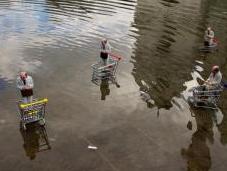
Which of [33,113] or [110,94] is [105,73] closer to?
[110,94]

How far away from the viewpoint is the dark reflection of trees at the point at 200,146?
1382 cm

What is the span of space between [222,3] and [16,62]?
117 feet

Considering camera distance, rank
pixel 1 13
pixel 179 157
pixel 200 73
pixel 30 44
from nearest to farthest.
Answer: pixel 179 157
pixel 200 73
pixel 30 44
pixel 1 13

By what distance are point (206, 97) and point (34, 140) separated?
9.42 m

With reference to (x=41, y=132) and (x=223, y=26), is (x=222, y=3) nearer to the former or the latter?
(x=223, y=26)

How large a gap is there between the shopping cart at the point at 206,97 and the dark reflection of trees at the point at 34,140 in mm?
8173

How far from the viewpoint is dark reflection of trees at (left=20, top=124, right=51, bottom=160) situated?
13.8 metres

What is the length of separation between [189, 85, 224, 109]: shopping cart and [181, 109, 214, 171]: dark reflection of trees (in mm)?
581

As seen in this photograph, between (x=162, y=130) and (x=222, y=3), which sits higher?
(x=222, y=3)

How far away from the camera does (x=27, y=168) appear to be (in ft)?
41.9

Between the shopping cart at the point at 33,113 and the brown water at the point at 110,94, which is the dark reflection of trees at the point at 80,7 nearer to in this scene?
the brown water at the point at 110,94

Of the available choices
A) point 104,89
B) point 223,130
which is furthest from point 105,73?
point 223,130

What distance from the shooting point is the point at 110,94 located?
18891 millimetres

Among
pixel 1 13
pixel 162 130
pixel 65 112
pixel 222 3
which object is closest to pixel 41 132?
pixel 65 112
